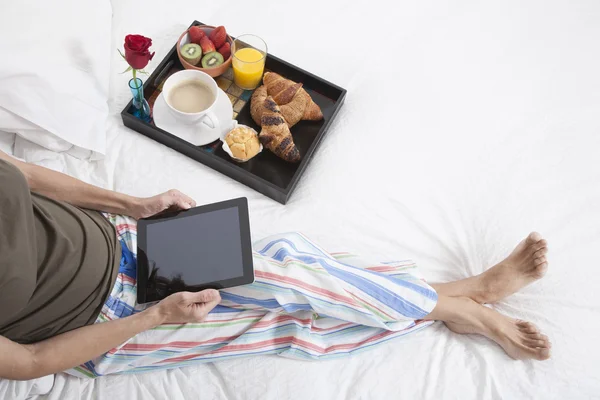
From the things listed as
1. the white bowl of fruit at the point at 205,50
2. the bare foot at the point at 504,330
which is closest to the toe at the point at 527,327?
the bare foot at the point at 504,330

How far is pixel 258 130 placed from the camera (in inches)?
49.3

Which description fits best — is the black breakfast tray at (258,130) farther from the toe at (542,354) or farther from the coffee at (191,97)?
the toe at (542,354)

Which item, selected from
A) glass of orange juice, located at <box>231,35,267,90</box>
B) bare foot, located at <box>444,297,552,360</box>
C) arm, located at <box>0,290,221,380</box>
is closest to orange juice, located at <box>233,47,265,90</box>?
glass of orange juice, located at <box>231,35,267,90</box>

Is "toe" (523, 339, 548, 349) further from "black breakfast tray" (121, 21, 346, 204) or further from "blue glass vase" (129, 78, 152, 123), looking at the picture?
"blue glass vase" (129, 78, 152, 123)

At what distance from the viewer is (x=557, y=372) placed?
37.4 inches

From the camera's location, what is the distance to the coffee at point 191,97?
121cm

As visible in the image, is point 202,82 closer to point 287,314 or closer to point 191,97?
point 191,97

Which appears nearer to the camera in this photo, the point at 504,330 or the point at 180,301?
the point at 180,301

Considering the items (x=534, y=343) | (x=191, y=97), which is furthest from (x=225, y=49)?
(x=534, y=343)

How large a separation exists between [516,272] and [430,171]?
0.30m

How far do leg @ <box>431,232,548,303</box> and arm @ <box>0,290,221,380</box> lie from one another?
0.49 metres

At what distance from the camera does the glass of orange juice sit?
4.09 ft

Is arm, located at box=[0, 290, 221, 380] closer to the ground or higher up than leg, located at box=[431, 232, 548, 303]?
closer to the ground

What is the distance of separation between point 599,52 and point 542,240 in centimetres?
63
